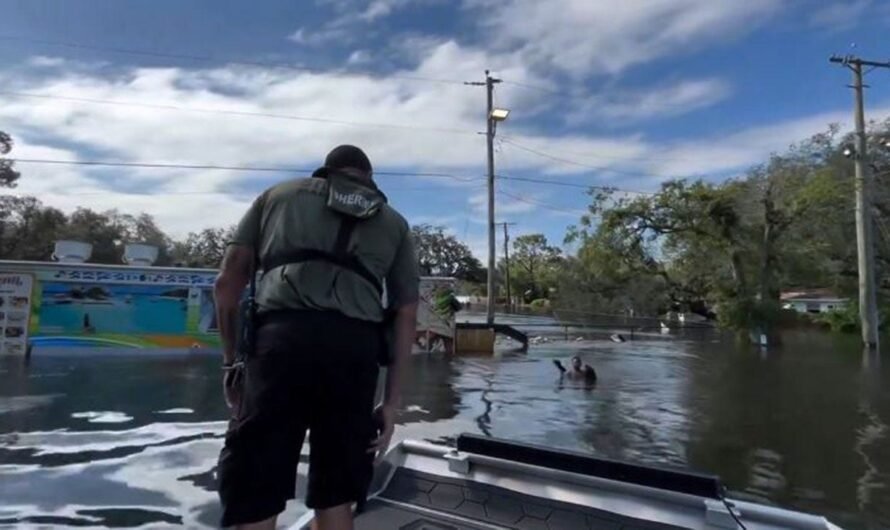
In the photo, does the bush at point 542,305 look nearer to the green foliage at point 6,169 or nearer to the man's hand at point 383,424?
the green foliage at point 6,169

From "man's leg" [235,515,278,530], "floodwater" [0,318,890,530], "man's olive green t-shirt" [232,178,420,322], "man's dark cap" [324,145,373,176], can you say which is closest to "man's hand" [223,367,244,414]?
"man's olive green t-shirt" [232,178,420,322]

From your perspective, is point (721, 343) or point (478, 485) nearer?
point (478, 485)

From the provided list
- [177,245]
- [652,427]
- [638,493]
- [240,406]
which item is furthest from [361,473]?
[177,245]

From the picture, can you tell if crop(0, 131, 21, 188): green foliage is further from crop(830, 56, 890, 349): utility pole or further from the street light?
crop(830, 56, 890, 349): utility pole

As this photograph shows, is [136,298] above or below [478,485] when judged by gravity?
above

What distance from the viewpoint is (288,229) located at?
2.02 m

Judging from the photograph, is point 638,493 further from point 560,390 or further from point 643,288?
point 643,288

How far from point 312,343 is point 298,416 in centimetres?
22

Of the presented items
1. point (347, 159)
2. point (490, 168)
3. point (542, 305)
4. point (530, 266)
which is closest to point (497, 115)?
point (490, 168)

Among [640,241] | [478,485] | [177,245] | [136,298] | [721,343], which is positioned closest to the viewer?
[478,485]

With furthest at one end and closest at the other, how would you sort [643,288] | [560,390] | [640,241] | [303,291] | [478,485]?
1. [643,288]
2. [640,241]
3. [560,390]
4. [478,485]
5. [303,291]

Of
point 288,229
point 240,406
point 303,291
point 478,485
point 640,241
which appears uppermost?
point 640,241

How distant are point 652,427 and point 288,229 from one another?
6.47m

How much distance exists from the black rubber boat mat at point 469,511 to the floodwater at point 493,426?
Result: 4.74 ft
